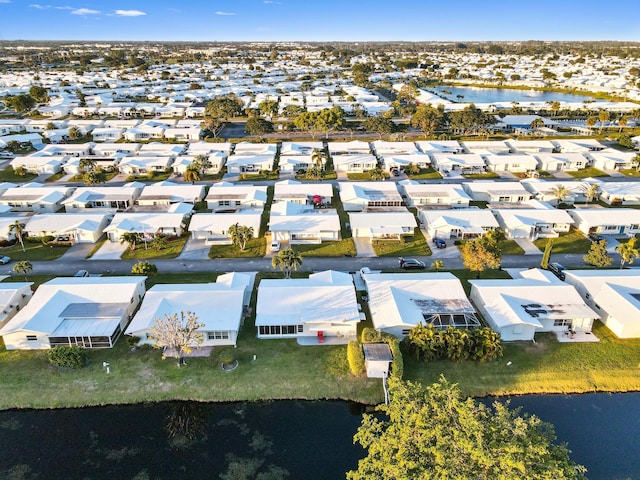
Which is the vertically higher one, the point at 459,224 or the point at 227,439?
the point at 459,224

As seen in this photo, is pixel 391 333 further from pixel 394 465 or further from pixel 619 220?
pixel 619 220

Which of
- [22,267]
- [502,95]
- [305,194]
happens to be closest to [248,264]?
[305,194]

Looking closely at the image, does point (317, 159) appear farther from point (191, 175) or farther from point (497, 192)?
point (497, 192)

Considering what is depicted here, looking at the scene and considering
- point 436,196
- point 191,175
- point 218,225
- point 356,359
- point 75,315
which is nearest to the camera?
point 356,359

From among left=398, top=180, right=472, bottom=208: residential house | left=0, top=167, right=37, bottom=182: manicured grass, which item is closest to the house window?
left=398, top=180, right=472, bottom=208: residential house

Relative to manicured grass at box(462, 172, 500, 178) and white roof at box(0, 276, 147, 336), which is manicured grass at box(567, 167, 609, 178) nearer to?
manicured grass at box(462, 172, 500, 178)

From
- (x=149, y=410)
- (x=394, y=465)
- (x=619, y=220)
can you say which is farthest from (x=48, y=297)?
(x=619, y=220)
